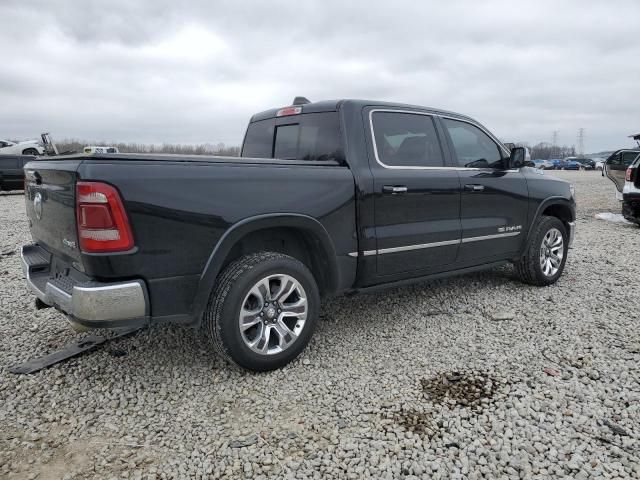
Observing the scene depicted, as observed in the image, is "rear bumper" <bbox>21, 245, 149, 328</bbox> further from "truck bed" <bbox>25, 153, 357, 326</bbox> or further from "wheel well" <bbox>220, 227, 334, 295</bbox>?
"wheel well" <bbox>220, 227, 334, 295</bbox>

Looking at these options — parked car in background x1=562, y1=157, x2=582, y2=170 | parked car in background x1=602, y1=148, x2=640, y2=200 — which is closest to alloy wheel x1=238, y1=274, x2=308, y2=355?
parked car in background x1=602, y1=148, x2=640, y2=200

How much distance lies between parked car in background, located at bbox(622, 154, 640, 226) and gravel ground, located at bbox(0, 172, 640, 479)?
5.90 meters

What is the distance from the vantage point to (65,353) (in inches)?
138

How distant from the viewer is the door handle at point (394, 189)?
3.69 metres

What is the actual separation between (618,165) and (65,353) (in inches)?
482

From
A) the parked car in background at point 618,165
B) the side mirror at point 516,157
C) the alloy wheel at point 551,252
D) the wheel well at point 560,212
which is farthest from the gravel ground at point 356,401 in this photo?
the parked car in background at point 618,165

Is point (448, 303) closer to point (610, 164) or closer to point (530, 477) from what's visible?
point (530, 477)

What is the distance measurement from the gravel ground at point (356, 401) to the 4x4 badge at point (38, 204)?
1054 mm

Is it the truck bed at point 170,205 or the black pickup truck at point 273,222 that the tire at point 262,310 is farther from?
the truck bed at point 170,205

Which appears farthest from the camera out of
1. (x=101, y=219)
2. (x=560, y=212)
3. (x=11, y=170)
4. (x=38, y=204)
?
(x=11, y=170)

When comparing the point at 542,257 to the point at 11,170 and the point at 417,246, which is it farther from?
the point at 11,170

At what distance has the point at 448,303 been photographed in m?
4.71

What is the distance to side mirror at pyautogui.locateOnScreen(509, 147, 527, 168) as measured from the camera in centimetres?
481

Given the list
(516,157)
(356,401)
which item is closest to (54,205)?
(356,401)
